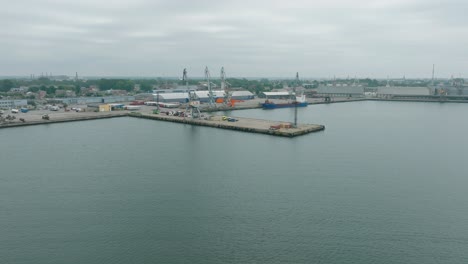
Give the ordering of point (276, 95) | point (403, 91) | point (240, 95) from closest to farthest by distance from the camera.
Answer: point (240, 95)
point (276, 95)
point (403, 91)

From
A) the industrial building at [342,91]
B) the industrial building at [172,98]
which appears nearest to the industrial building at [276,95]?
the industrial building at [342,91]

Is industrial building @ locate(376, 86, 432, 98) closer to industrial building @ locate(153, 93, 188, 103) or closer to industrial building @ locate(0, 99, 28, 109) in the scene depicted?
industrial building @ locate(153, 93, 188, 103)

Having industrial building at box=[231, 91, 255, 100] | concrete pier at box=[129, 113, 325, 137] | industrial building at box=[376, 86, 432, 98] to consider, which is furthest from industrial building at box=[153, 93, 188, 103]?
industrial building at box=[376, 86, 432, 98]

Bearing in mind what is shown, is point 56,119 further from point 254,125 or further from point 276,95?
point 276,95

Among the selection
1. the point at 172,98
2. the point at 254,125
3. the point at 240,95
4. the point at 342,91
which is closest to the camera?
the point at 254,125

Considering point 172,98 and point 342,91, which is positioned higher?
point 342,91

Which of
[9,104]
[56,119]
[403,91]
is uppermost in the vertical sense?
[403,91]

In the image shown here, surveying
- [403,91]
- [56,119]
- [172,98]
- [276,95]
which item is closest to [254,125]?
[56,119]

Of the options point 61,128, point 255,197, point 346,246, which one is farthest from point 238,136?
point 346,246

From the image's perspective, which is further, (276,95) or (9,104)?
(276,95)
